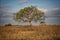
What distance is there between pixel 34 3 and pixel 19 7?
0.33 m

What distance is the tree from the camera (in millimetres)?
3166

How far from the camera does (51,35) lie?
10.3 ft

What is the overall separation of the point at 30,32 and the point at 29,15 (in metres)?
0.36

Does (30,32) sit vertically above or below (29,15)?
below

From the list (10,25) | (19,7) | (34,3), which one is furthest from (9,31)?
(34,3)

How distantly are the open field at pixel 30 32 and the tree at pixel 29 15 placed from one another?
0.56ft

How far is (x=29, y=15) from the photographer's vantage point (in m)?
3.17

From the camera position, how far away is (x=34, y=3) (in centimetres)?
319

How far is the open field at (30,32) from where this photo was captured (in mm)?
3123

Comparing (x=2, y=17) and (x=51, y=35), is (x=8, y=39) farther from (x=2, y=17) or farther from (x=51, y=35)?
(x=51, y=35)

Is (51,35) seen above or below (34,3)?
below

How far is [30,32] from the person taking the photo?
3.13 meters

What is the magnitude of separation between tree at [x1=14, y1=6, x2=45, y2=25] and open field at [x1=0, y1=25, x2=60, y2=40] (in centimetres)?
17

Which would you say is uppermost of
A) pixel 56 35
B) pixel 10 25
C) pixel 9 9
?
pixel 9 9
